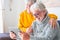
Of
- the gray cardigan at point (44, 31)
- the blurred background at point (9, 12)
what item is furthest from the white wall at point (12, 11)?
the gray cardigan at point (44, 31)

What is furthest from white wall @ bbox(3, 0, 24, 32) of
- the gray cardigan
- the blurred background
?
the gray cardigan

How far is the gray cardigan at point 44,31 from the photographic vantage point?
148 cm

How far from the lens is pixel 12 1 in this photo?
3.90m

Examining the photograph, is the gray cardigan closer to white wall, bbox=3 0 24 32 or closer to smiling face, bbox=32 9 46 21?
smiling face, bbox=32 9 46 21

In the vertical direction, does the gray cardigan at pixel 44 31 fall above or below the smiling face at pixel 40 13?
below

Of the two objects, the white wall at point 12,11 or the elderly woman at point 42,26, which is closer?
the elderly woman at point 42,26

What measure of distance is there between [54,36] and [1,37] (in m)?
1.43

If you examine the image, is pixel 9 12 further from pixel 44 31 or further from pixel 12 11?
pixel 44 31

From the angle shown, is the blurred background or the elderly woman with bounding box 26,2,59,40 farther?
the blurred background

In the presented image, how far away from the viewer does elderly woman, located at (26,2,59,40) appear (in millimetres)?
1481

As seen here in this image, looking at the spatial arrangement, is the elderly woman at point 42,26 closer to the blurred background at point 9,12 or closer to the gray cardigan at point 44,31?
the gray cardigan at point 44,31

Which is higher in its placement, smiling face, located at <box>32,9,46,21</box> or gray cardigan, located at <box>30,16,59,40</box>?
smiling face, located at <box>32,9,46,21</box>

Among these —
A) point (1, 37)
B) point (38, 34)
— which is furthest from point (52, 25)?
point (1, 37)

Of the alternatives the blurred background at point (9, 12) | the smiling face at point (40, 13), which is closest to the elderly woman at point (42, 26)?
the smiling face at point (40, 13)
